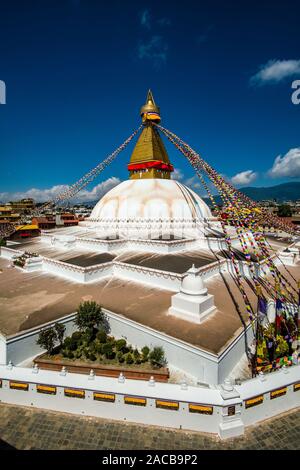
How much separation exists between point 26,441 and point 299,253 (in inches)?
807

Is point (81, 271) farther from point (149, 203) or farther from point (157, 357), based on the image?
point (149, 203)

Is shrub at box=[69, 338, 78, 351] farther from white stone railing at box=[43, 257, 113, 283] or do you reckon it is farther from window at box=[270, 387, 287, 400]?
window at box=[270, 387, 287, 400]

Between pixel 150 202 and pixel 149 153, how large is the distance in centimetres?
560

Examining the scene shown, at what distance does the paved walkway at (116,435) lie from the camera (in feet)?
17.9

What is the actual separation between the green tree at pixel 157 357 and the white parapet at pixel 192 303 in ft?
5.70

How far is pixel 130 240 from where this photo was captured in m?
18.1

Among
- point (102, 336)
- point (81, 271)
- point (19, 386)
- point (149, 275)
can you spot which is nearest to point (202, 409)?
point (102, 336)

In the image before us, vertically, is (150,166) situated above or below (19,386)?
above

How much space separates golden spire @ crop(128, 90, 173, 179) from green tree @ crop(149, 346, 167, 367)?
1774 centimetres

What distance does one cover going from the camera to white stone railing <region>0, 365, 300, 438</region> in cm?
575

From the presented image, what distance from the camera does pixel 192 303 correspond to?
29.9 feet

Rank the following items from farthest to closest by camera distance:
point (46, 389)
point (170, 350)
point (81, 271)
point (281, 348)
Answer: point (81, 271), point (170, 350), point (281, 348), point (46, 389)

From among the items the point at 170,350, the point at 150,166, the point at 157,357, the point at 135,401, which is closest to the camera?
the point at 135,401

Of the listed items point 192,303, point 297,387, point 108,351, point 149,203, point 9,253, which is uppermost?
point 149,203
